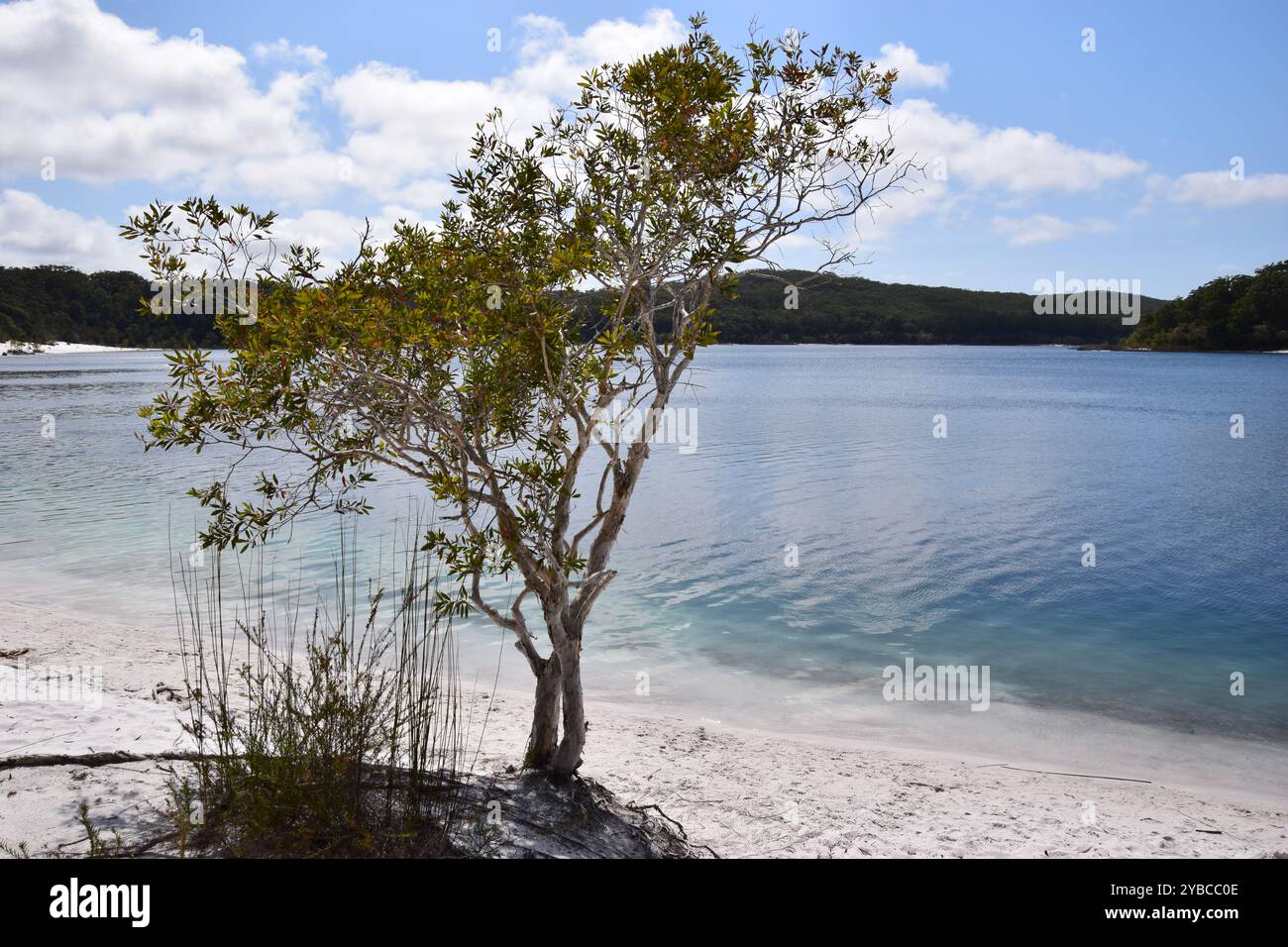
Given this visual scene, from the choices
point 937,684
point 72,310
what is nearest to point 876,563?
point 937,684

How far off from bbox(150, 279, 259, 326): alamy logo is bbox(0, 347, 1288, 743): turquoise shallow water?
6045mm

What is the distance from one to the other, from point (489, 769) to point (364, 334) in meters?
3.36

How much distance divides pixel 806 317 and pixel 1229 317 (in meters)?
55.5

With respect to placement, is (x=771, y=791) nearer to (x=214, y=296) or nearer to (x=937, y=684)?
(x=937, y=684)

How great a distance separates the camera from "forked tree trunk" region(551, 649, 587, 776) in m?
6.17

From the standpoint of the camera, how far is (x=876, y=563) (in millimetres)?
16297

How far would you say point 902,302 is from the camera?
148000 mm

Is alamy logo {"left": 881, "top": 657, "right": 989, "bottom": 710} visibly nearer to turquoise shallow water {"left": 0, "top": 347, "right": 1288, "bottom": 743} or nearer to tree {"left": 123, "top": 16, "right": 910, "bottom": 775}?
turquoise shallow water {"left": 0, "top": 347, "right": 1288, "bottom": 743}

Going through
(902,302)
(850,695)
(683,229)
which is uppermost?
(902,302)

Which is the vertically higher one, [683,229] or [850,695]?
[683,229]

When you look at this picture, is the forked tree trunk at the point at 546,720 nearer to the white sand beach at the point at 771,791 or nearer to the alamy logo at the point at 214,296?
the white sand beach at the point at 771,791
